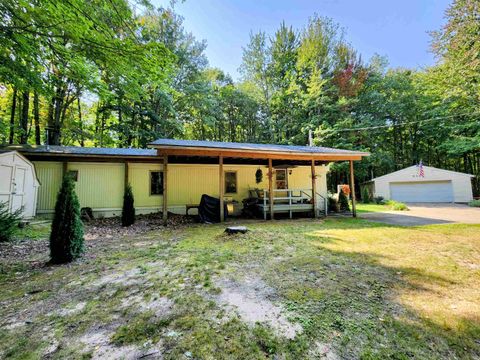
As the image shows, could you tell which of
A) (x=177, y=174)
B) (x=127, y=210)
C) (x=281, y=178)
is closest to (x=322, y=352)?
(x=127, y=210)

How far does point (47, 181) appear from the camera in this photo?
9.27 metres

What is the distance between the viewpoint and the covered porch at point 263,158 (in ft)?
25.2

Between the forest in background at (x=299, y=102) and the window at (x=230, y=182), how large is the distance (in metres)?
6.92

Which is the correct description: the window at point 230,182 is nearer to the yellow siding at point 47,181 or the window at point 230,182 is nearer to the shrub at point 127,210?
the shrub at point 127,210

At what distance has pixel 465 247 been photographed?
4746mm

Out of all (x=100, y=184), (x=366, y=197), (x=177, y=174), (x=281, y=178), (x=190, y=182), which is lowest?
(x=366, y=197)

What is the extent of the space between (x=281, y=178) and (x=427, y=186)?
49.8 feet

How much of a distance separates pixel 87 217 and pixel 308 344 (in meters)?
9.79

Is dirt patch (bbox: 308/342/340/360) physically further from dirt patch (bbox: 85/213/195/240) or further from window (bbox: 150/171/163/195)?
window (bbox: 150/171/163/195)

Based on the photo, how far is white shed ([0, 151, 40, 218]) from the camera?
263 inches

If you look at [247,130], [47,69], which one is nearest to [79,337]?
[47,69]

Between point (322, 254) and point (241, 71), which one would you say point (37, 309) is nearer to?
point (322, 254)

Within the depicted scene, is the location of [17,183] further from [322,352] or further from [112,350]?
[322,352]

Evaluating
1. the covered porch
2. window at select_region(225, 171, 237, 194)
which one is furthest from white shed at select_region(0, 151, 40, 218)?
window at select_region(225, 171, 237, 194)
